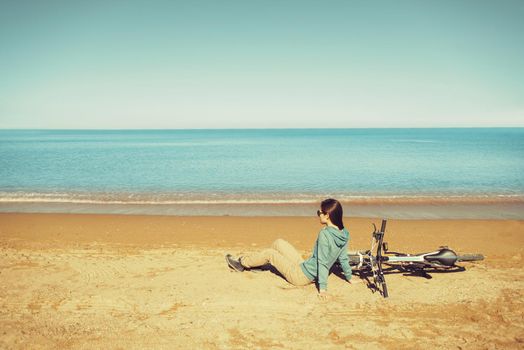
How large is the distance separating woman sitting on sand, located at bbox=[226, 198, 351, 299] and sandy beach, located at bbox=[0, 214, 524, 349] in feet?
0.84

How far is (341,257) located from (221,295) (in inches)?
87.1

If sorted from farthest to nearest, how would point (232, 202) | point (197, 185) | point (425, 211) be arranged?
→ point (197, 185) < point (232, 202) < point (425, 211)

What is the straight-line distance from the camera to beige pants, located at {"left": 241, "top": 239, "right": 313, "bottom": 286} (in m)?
5.60

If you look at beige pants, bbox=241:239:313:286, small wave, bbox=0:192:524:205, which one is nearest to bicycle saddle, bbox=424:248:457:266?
beige pants, bbox=241:239:313:286

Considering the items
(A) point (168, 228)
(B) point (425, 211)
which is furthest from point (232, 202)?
(B) point (425, 211)

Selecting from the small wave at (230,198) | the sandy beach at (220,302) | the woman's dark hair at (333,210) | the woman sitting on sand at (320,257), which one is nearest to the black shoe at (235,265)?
the woman sitting on sand at (320,257)

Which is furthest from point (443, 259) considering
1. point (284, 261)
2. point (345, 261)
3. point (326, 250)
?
point (284, 261)

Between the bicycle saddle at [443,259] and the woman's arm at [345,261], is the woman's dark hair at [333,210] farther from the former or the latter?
the bicycle saddle at [443,259]

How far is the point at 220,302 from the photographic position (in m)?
5.24

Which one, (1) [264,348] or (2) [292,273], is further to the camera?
(2) [292,273]

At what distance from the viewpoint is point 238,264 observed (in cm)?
642

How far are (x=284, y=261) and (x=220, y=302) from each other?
133 cm

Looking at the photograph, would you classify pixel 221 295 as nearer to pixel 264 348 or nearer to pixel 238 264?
pixel 238 264

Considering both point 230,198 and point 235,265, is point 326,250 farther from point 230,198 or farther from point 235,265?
point 230,198
